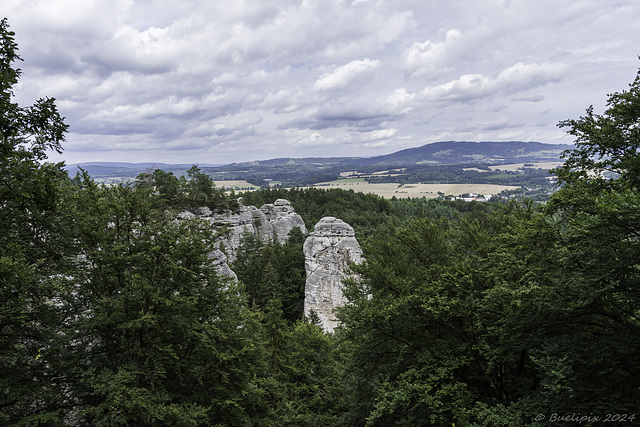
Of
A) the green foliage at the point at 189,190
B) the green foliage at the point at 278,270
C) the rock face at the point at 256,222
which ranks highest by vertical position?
the green foliage at the point at 189,190

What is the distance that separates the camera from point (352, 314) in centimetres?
1347

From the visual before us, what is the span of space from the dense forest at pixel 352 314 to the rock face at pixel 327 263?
70.2ft

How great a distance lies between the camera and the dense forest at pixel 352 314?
24.6 ft

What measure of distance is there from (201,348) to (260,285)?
22.5m

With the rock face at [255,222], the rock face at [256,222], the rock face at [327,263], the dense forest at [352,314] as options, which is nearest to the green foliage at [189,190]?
the rock face at [255,222]

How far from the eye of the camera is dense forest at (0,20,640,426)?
296 inches

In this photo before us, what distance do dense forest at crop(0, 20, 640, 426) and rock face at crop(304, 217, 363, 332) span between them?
70.2ft

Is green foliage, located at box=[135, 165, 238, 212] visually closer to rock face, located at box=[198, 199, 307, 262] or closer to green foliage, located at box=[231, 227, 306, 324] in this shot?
rock face, located at box=[198, 199, 307, 262]

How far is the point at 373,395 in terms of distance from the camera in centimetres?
1382

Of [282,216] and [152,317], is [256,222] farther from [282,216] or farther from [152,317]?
[152,317]

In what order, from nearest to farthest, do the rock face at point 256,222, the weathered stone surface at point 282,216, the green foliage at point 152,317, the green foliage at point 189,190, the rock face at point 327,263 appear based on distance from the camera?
the green foliage at point 152,317, the green foliage at point 189,190, the rock face at point 327,263, the rock face at point 256,222, the weathered stone surface at point 282,216

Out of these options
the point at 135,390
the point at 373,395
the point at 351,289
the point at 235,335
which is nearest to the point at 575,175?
the point at 351,289

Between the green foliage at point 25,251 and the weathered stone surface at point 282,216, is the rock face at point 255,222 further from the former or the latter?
the green foliage at point 25,251

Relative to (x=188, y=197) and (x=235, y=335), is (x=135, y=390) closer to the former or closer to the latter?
(x=235, y=335)
